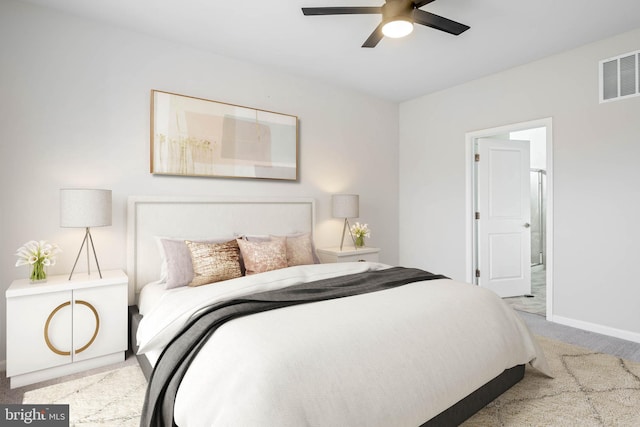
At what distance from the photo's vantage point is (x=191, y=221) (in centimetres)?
319

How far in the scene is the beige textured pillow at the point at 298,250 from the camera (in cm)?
320

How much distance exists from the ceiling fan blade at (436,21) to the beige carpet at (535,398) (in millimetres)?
2341

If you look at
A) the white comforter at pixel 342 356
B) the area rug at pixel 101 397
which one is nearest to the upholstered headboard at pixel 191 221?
the area rug at pixel 101 397

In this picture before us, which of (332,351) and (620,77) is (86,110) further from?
(620,77)

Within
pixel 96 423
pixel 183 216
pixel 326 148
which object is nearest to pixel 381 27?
pixel 326 148

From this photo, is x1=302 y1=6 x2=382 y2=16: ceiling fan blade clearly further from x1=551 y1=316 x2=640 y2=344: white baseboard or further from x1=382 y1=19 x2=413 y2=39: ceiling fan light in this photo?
x1=551 y1=316 x2=640 y2=344: white baseboard

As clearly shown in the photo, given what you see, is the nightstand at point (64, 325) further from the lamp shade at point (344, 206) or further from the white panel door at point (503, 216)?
the white panel door at point (503, 216)

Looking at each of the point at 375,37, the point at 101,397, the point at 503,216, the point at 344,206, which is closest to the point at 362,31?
the point at 375,37

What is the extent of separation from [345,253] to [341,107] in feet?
6.10

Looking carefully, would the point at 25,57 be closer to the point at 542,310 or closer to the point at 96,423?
the point at 96,423

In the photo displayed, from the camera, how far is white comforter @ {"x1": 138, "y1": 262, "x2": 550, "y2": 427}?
124 centimetres

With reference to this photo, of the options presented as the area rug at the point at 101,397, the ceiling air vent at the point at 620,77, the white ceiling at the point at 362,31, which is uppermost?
the white ceiling at the point at 362,31

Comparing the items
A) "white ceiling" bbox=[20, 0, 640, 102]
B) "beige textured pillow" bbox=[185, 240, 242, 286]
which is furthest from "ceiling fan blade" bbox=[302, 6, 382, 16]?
"beige textured pillow" bbox=[185, 240, 242, 286]

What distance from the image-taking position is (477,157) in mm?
4266
